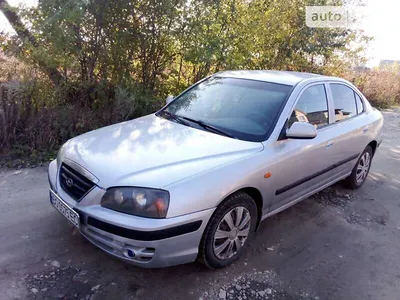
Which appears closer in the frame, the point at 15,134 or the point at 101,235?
the point at 101,235

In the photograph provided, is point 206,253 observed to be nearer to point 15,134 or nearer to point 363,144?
point 363,144

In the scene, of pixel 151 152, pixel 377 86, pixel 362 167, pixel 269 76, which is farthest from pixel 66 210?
pixel 377 86

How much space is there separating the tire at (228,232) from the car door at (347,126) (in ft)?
4.75

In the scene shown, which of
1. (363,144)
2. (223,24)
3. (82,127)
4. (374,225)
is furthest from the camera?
(223,24)

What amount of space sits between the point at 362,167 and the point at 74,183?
3.81 meters

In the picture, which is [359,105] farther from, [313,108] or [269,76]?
[269,76]

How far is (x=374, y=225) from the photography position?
3.70 meters

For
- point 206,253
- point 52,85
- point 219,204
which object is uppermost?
point 52,85

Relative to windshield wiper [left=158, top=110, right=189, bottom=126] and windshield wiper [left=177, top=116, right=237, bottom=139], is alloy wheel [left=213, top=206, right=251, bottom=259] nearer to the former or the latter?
windshield wiper [left=177, top=116, right=237, bottom=139]

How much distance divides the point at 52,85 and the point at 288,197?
4280 mm

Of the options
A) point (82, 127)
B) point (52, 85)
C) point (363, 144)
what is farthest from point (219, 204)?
point (52, 85)

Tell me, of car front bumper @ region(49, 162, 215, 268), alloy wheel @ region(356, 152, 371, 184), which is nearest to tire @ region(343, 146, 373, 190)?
alloy wheel @ region(356, 152, 371, 184)

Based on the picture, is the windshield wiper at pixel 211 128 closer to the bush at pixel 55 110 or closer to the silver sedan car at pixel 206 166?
the silver sedan car at pixel 206 166

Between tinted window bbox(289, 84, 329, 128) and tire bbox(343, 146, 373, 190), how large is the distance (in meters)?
1.22
